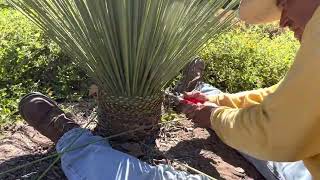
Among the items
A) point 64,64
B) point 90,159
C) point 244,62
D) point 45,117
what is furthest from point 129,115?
point 244,62

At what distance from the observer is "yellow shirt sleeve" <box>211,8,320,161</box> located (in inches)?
63.4

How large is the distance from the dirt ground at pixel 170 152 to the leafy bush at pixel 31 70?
0.36 meters

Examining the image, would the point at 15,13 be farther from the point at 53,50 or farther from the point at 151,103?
the point at 151,103

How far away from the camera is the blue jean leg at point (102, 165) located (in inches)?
88.7

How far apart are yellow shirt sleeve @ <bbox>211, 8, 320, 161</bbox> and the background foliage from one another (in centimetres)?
144

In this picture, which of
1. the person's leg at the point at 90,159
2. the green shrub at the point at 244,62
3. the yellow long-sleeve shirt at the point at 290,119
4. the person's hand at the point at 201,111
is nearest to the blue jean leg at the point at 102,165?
the person's leg at the point at 90,159

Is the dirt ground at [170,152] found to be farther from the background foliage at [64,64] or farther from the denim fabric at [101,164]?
the background foliage at [64,64]

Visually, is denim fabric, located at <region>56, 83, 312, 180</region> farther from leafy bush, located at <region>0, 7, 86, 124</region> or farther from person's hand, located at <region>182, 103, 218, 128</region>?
leafy bush, located at <region>0, 7, 86, 124</region>

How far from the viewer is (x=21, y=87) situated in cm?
333

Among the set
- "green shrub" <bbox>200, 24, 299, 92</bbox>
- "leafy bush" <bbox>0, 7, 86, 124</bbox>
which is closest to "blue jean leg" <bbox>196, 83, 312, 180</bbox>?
"green shrub" <bbox>200, 24, 299, 92</bbox>

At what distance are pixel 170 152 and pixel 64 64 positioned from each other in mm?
1212

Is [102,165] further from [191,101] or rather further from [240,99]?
[240,99]

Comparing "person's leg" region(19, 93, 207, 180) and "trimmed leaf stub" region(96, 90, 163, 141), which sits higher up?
"trimmed leaf stub" region(96, 90, 163, 141)

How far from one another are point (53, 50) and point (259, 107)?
208 cm
